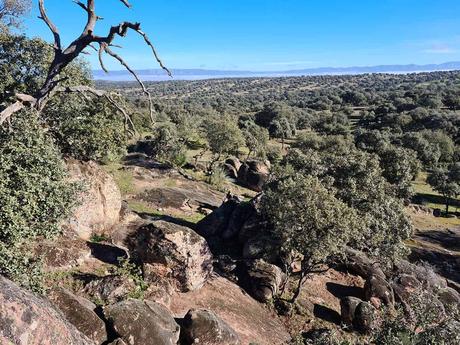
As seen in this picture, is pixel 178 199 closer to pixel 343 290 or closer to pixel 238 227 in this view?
pixel 238 227

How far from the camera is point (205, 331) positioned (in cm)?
1648

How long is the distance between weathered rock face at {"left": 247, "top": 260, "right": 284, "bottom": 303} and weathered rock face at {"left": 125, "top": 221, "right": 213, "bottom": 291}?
14.3ft

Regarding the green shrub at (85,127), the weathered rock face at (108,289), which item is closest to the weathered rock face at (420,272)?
the weathered rock face at (108,289)

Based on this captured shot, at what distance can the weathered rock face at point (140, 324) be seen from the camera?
14.4m

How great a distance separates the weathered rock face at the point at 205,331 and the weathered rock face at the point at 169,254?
411 cm

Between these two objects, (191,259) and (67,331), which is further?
(191,259)

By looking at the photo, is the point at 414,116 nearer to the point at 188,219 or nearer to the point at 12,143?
Answer: the point at 188,219

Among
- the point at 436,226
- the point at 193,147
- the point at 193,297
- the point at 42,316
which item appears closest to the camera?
the point at 42,316

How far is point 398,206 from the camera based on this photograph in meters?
28.8

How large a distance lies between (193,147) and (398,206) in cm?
5476

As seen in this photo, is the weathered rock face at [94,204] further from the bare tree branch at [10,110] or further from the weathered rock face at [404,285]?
the weathered rock face at [404,285]

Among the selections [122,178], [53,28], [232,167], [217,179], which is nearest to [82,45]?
[53,28]

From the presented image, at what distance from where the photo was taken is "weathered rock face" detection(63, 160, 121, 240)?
72.5ft

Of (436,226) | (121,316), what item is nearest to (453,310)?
(121,316)
